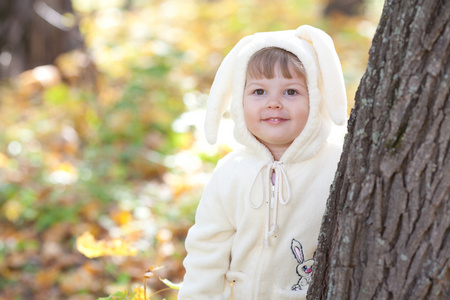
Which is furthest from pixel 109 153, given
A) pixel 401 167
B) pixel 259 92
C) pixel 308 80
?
pixel 401 167

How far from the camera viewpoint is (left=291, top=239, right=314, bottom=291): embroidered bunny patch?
2236 mm

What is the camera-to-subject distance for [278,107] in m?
2.20

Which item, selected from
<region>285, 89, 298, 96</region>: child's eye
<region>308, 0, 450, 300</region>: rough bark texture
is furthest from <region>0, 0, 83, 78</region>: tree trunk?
<region>308, 0, 450, 300</region>: rough bark texture

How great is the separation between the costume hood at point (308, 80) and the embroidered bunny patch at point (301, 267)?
35 cm

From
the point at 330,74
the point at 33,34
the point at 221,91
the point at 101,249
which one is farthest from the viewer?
the point at 33,34

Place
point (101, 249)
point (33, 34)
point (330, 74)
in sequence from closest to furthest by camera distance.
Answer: point (330, 74) → point (101, 249) → point (33, 34)

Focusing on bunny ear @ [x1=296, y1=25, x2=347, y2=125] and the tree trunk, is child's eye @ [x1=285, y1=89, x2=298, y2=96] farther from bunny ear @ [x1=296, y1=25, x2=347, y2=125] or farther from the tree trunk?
the tree trunk

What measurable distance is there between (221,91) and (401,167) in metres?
0.92

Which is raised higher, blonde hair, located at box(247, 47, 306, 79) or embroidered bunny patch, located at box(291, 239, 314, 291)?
blonde hair, located at box(247, 47, 306, 79)

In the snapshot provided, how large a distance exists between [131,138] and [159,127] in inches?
13.7

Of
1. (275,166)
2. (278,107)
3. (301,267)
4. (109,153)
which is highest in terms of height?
(109,153)

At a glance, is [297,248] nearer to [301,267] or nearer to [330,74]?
[301,267]

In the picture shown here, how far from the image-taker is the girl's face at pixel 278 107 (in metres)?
2.21

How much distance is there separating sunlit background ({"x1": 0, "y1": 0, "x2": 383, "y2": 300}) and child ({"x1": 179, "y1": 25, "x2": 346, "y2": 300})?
1.15ft
